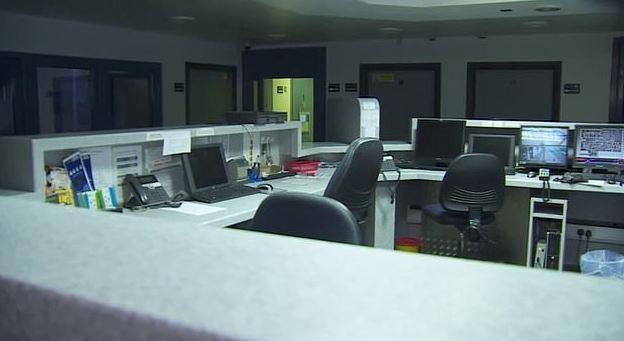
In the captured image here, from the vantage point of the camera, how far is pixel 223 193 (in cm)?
316

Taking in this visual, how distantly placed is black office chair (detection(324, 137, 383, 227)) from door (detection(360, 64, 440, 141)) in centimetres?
387

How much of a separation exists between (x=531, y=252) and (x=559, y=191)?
47cm

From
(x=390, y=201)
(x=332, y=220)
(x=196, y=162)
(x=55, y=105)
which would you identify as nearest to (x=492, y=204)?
(x=390, y=201)

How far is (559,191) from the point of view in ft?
13.0

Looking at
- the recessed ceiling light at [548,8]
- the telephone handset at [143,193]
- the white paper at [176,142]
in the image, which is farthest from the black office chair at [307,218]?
the recessed ceiling light at [548,8]

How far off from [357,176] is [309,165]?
3.11 ft

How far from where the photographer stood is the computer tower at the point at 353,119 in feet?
14.7

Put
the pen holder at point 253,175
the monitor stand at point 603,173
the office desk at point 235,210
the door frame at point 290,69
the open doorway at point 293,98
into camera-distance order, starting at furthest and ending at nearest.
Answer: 1. the open doorway at point 293,98
2. the door frame at point 290,69
3. the monitor stand at point 603,173
4. the pen holder at point 253,175
5. the office desk at point 235,210

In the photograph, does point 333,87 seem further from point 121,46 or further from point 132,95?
point 121,46

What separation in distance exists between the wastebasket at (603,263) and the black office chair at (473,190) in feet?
2.31

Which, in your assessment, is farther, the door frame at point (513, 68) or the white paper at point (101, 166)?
the door frame at point (513, 68)

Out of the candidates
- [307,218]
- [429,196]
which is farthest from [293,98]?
[307,218]

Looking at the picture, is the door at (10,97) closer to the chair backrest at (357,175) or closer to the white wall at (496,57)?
the chair backrest at (357,175)

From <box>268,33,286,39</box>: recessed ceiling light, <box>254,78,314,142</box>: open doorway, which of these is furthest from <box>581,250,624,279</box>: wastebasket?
<box>254,78,314,142</box>: open doorway
